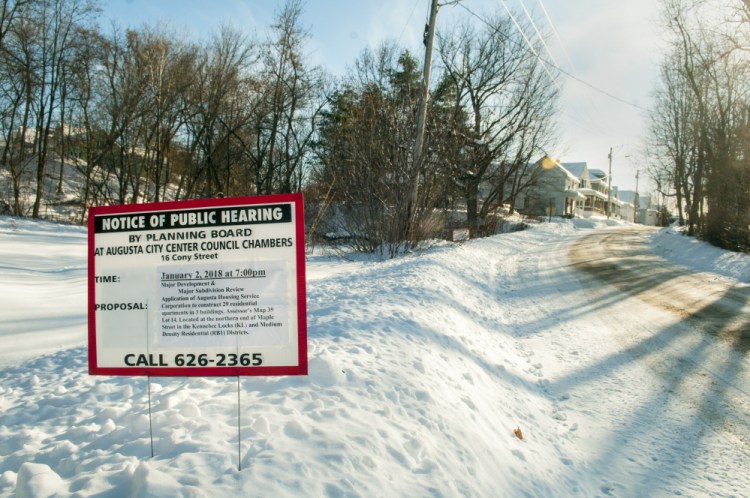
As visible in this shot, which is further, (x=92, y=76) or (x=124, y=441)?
(x=92, y=76)

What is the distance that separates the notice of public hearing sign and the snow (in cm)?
52

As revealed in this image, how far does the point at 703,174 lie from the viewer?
24.3 m

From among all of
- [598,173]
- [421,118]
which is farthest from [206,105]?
[598,173]

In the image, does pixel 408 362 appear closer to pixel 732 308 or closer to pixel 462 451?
pixel 462 451

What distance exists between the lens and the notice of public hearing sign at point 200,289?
2.44 metres

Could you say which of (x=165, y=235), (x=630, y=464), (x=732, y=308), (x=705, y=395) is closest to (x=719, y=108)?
(x=732, y=308)

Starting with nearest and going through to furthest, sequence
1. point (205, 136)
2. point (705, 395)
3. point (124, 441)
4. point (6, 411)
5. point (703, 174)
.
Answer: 1. point (124, 441)
2. point (6, 411)
3. point (705, 395)
4. point (703, 174)
5. point (205, 136)

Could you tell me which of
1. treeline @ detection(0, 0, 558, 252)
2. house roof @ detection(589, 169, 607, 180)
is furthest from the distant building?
treeline @ detection(0, 0, 558, 252)

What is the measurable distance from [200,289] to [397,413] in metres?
1.65

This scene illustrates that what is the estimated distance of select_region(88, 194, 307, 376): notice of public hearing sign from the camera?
244 cm

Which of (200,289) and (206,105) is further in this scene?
(206,105)

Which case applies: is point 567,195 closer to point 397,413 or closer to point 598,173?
point 598,173

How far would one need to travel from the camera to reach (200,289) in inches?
99.3

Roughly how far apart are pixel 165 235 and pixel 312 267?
10.2m
